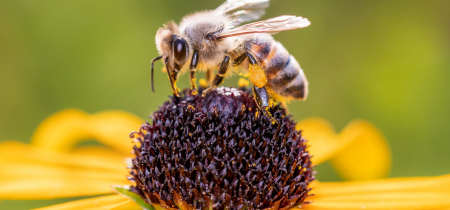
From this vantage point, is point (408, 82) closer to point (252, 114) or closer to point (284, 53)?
point (284, 53)

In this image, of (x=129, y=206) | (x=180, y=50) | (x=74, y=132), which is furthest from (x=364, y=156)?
(x=74, y=132)

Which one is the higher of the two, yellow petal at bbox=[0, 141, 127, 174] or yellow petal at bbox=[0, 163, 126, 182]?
yellow petal at bbox=[0, 141, 127, 174]

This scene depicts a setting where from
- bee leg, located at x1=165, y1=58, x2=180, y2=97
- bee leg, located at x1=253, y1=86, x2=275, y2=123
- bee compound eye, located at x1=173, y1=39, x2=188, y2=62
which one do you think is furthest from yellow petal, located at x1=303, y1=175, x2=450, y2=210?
bee compound eye, located at x1=173, y1=39, x2=188, y2=62

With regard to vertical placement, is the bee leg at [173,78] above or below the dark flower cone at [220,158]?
above

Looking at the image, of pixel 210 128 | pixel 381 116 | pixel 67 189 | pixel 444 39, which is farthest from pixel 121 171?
pixel 444 39

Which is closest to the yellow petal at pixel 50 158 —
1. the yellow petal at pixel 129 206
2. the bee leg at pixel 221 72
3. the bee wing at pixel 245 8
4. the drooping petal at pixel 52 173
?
the drooping petal at pixel 52 173

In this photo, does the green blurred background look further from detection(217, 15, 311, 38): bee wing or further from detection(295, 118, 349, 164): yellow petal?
detection(217, 15, 311, 38): bee wing

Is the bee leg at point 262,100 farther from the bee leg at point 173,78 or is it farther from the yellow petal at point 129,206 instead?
the yellow petal at point 129,206
